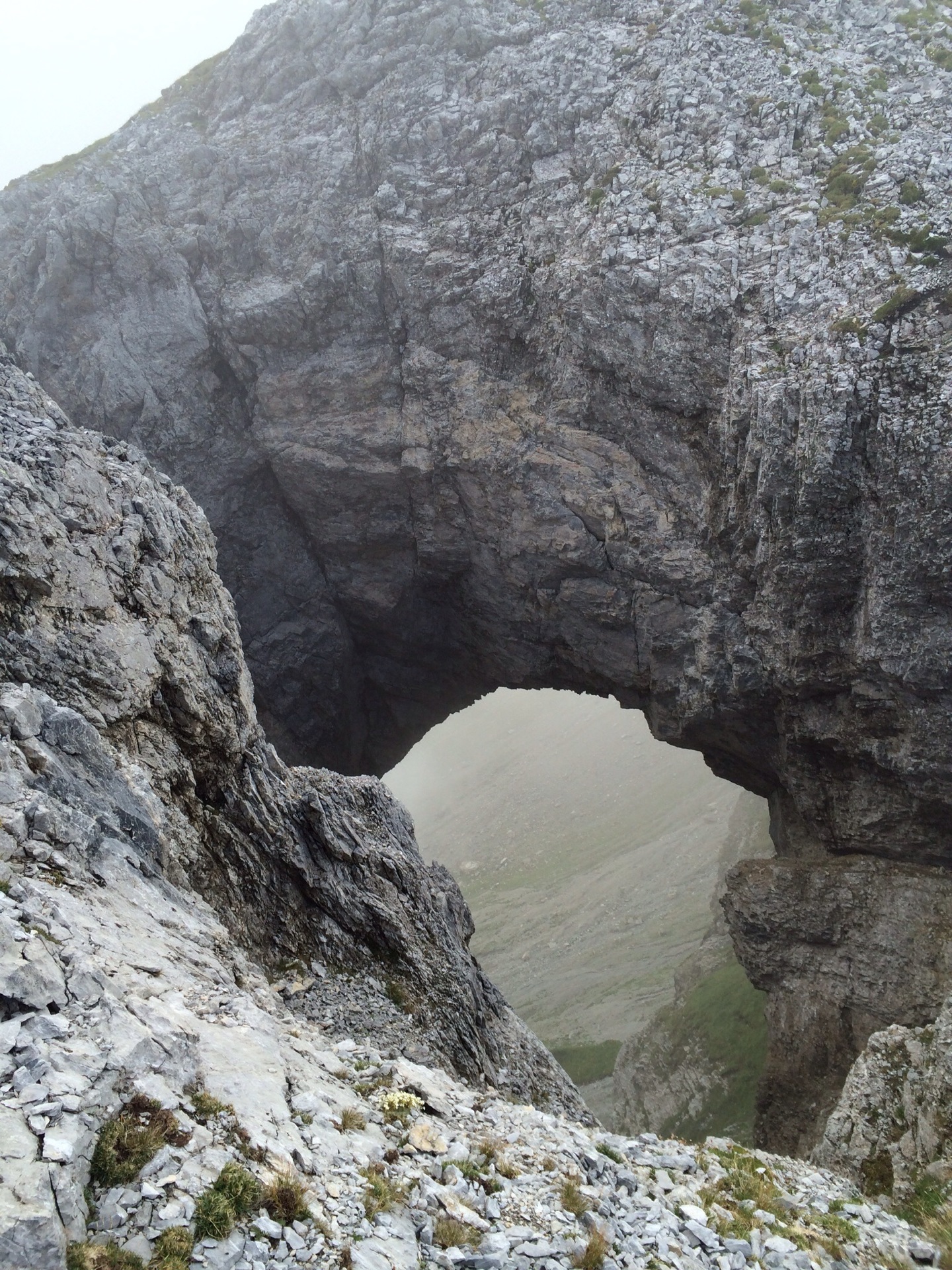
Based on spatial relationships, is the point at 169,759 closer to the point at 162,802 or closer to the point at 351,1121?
the point at 162,802

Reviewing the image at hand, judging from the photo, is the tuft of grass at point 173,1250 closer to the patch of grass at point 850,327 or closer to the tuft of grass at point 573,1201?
the tuft of grass at point 573,1201

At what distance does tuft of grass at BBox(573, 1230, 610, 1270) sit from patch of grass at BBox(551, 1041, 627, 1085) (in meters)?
37.6

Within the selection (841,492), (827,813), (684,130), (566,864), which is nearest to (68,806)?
(841,492)

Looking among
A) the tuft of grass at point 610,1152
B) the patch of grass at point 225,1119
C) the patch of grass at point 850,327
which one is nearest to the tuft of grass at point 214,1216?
the patch of grass at point 225,1119

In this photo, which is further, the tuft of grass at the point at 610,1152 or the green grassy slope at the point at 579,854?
the green grassy slope at the point at 579,854

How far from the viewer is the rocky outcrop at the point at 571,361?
30844 millimetres

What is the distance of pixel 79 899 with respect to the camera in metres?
Result: 13.8

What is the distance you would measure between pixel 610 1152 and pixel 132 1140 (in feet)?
30.4

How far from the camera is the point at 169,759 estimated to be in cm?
2045

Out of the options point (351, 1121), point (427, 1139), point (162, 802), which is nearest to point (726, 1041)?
point (162, 802)

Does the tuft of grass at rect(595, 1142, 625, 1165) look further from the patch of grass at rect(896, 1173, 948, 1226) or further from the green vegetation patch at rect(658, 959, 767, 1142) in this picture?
the green vegetation patch at rect(658, 959, 767, 1142)

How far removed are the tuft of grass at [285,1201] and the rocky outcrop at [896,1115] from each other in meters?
17.6

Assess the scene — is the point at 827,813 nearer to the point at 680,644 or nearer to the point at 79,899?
the point at 680,644

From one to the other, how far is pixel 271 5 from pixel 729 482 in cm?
3639
